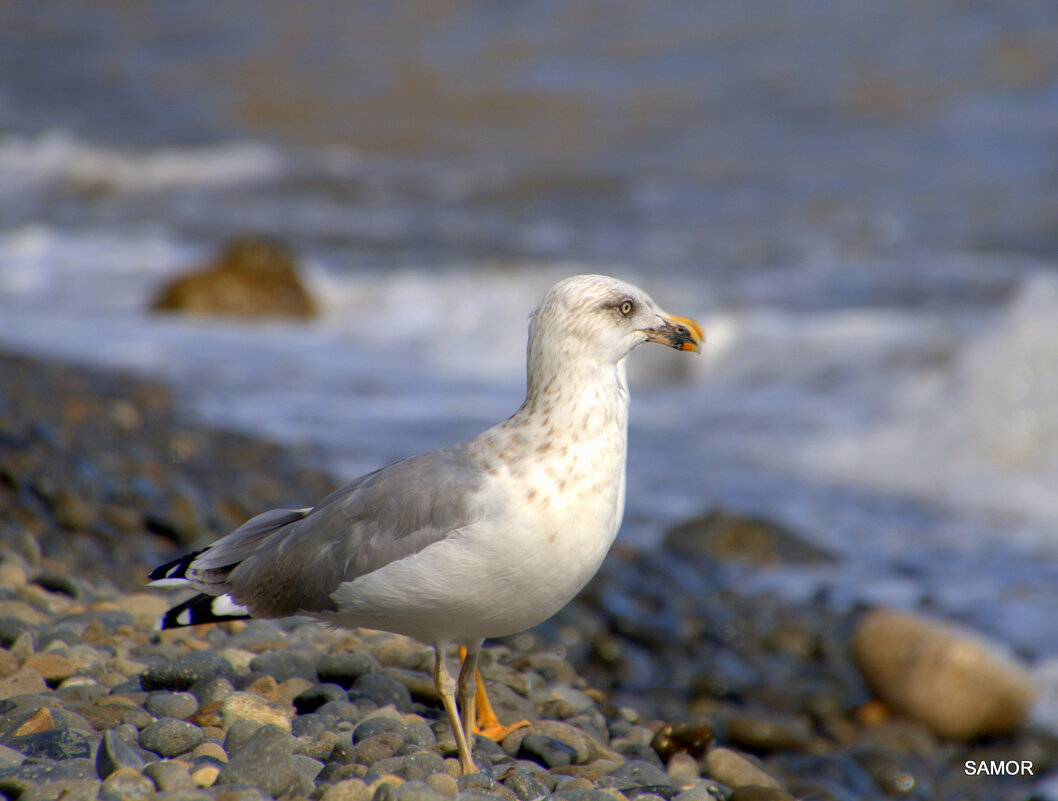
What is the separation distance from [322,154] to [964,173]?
12.2 metres

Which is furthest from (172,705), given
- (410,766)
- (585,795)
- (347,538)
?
(585,795)

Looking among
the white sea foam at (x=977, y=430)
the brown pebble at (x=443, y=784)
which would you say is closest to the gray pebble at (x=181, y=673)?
the brown pebble at (x=443, y=784)

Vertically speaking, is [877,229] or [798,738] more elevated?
[877,229]

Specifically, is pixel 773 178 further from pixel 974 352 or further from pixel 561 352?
pixel 561 352

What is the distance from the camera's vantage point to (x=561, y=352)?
10.9ft

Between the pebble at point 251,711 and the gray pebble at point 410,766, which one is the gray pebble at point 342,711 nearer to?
the pebble at point 251,711

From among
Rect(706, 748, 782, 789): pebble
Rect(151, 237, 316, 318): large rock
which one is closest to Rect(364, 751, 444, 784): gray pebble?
Rect(706, 748, 782, 789): pebble

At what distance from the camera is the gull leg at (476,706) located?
136 inches

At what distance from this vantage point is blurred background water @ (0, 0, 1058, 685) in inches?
335

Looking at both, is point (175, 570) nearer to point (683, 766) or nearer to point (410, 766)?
point (410, 766)

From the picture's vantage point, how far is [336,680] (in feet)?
12.8

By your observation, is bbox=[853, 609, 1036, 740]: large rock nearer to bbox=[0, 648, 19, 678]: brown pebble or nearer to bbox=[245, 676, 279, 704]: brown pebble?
bbox=[245, 676, 279, 704]: brown pebble

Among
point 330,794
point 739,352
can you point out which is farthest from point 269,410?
point 330,794

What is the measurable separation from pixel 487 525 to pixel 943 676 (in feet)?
10.8
